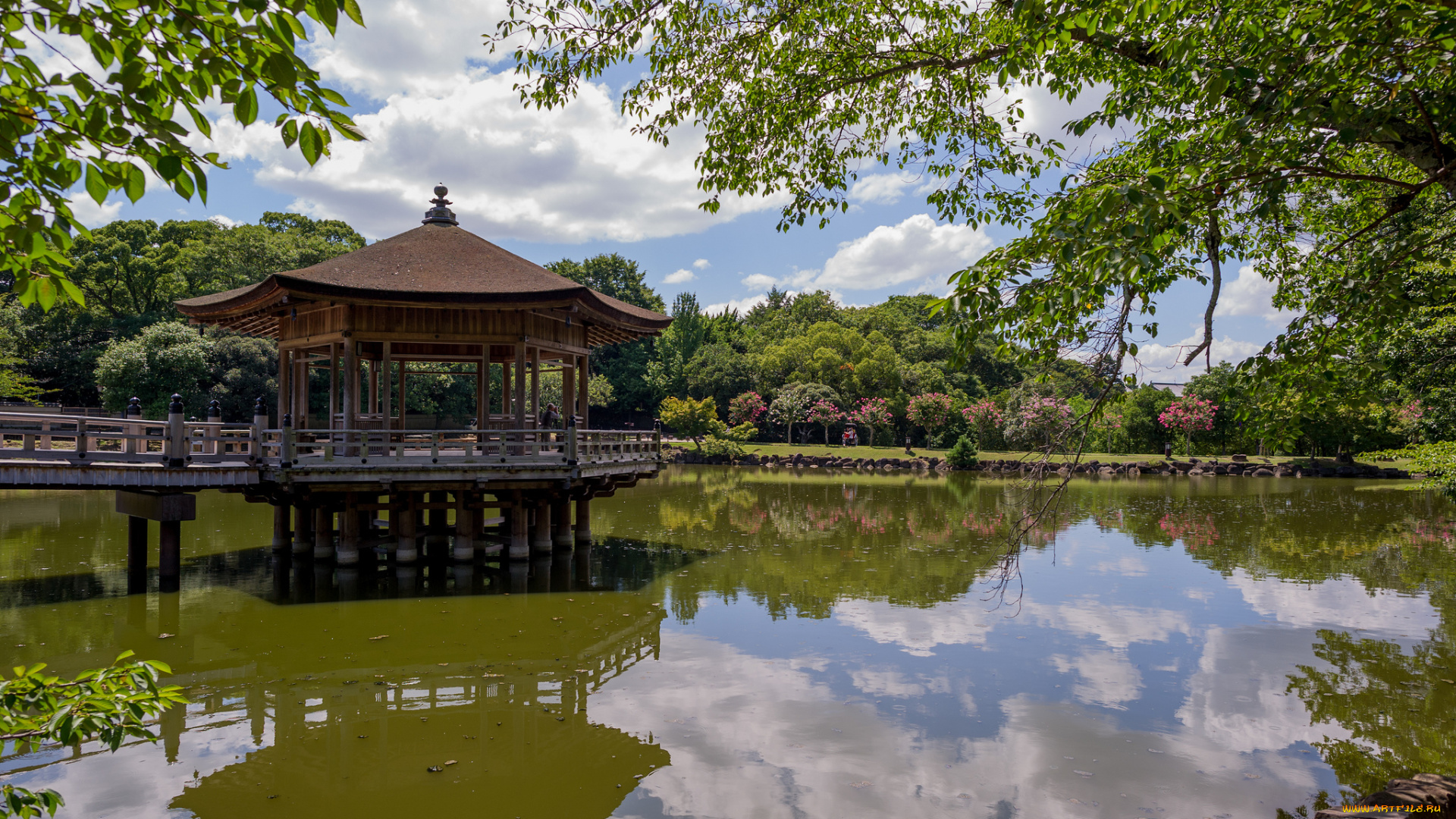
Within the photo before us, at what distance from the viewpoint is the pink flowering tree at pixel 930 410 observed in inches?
1508

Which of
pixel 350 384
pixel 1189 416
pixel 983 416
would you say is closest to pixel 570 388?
pixel 350 384

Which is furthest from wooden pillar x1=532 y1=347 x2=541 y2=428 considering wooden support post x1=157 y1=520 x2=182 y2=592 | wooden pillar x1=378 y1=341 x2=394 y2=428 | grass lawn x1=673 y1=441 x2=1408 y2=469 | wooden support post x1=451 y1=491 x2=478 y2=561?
grass lawn x1=673 y1=441 x2=1408 y2=469

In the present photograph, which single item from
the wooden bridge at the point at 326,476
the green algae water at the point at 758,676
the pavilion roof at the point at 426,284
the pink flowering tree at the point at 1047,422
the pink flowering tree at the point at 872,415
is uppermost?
the pavilion roof at the point at 426,284

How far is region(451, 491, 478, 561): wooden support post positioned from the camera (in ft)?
37.7

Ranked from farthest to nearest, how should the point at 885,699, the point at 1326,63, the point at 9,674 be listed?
the point at 9,674 → the point at 885,699 → the point at 1326,63

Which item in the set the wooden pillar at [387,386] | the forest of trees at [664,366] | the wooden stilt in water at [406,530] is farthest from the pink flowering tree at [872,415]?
the wooden stilt in water at [406,530]

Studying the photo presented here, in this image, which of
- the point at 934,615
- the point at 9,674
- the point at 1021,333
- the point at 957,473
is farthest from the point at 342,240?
the point at 1021,333

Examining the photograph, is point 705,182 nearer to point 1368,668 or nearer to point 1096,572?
point 1368,668

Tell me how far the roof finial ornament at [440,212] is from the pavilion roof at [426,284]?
0.44ft

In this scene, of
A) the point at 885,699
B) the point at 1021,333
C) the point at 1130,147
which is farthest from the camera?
the point at 885,699

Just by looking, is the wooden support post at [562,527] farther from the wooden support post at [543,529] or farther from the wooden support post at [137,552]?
the wooden support post at [137,552]

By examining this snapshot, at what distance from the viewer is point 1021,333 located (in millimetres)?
3990

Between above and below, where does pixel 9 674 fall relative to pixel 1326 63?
below

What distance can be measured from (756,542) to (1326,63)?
12383mm
